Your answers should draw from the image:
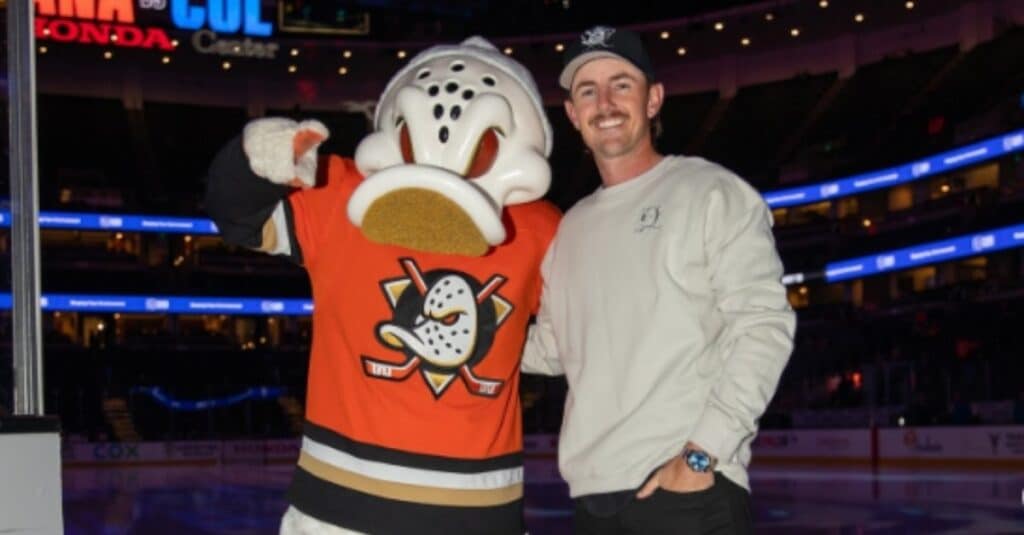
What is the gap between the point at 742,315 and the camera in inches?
118

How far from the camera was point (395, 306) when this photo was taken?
326 centimetres

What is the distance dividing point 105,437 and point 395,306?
25.0 m

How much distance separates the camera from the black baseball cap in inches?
129

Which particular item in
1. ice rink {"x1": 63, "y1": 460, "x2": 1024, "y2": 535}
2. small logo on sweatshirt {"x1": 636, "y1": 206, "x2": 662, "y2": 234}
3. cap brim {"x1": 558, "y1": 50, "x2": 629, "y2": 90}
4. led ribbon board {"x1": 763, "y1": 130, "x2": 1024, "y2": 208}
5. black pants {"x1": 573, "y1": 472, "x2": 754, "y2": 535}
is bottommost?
ice rink {"x1": 63, "y1": 460, "x2": 1024, "y2": 535}

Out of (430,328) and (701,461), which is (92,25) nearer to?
(430,328)

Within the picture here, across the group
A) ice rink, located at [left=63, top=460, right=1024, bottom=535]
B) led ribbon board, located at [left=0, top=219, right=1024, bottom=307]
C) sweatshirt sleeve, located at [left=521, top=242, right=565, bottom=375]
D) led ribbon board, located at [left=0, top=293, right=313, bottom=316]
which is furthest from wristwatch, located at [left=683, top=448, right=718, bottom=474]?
led ribbon board, located at [left=0, top=293, right=313, bottom=316]

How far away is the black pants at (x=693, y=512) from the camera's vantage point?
3.00 m

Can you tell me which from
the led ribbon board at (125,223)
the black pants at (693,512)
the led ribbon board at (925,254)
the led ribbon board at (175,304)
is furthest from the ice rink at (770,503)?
the led ribbon board at (125,223)

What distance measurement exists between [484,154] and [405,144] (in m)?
0.20

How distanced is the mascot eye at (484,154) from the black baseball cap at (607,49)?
0.85 ft

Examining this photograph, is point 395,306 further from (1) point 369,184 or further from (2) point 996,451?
(2) point 996,451

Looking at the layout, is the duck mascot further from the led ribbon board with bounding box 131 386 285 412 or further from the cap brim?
the led ribbon board with bounding box 131 386 285 412

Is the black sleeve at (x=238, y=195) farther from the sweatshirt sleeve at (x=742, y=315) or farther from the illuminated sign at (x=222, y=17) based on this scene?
the illuminated sign at (x=222, y=17)

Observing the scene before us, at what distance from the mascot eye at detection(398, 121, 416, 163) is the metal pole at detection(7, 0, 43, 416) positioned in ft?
2.97
